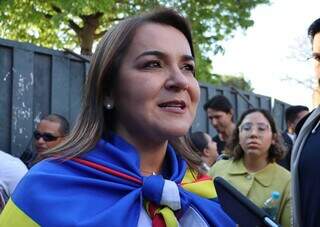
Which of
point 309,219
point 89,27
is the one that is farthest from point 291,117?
point 89,27

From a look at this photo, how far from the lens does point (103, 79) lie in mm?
1949

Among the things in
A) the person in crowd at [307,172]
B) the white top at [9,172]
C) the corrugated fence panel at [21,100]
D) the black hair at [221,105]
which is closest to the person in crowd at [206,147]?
the black hair at [221,105]

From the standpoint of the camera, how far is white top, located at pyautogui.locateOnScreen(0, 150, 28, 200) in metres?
3.34

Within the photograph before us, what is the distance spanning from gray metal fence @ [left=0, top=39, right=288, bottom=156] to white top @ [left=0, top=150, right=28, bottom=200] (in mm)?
1235

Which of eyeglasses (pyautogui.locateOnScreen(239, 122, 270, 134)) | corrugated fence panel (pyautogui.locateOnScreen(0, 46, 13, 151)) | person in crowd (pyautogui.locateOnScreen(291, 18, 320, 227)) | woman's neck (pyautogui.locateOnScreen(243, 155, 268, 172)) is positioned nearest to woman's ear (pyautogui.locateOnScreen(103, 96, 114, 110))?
person in crowd (pyautogui.locateOnScreen(291, 18, 320, 227))

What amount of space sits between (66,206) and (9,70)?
322 cm

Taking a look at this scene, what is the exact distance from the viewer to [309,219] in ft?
7.66

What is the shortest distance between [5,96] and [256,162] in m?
2.11

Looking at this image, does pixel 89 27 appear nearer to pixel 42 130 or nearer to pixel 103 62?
pixel 42 130

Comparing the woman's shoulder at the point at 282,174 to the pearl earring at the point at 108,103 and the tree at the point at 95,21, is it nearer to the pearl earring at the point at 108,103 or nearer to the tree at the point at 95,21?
the pearl earring at the point at 108,103

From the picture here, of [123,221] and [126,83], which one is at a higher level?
[126,83]

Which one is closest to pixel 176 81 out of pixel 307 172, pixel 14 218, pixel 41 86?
pixel 14 218

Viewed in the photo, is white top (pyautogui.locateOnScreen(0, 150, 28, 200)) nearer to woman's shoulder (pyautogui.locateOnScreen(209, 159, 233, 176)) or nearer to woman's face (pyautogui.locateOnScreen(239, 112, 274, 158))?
woman's shoulder (pyautogui.locateOnScreen(209, 159, 233, 176))

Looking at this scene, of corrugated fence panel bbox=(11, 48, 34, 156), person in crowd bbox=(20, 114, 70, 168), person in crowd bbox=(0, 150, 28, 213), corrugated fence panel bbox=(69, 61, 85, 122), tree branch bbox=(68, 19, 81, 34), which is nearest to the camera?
person in crowd bbox=(0, 150, 28, 213)
